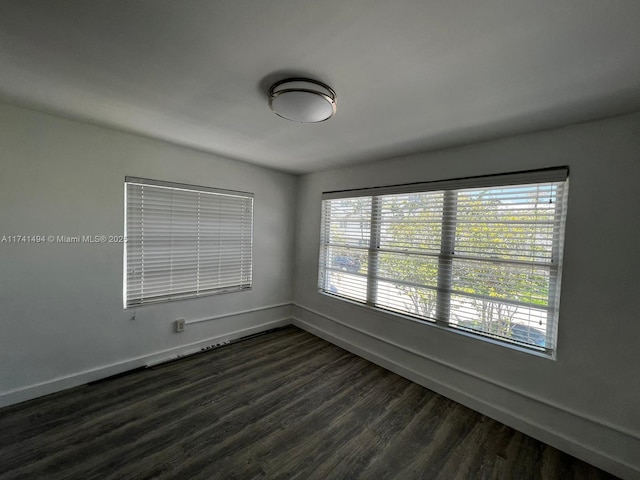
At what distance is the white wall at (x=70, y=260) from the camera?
1.92 metres

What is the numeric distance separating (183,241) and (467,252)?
293 centimetres

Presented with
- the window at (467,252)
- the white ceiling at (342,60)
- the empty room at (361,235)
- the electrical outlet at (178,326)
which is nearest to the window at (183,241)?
the empty room at (361,235)

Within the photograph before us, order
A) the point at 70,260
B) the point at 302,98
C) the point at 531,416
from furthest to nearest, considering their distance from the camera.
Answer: the point at 70,260 < the point at 531,416 < the point at 302,98

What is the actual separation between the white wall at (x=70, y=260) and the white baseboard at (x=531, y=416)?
2294 mm

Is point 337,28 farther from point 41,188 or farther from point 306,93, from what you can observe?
point 41,188

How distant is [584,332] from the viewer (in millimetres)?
1719

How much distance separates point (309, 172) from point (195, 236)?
1.77 m

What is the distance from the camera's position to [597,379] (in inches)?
65.8

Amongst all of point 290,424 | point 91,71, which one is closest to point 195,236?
point 91,71

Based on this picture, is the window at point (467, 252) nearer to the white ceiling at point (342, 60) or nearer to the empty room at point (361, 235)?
the empty room at point (361, 235)

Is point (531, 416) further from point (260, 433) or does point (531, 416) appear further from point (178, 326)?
point (178, 326)

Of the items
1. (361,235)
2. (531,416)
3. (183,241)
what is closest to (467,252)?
(361,235)

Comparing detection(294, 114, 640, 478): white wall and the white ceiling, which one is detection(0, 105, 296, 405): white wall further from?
detection(294, 114, 640, 478): white wall

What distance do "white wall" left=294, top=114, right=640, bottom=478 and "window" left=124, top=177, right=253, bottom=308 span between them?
2.52m
